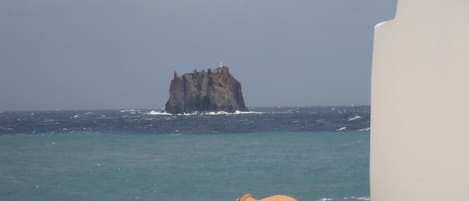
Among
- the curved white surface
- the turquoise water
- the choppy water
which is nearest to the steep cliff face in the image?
the choppy water

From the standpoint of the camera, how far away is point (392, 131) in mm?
3131

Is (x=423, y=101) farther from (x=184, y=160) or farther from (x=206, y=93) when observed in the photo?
(x=206, y=93)

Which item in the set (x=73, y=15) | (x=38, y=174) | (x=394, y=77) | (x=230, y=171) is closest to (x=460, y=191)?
(x=394, y=77)

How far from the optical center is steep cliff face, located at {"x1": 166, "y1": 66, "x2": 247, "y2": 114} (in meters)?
23.3

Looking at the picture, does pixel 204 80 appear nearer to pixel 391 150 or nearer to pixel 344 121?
pixel 344 121

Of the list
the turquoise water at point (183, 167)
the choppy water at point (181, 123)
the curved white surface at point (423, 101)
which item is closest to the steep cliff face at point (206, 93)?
the choppy water at point (181, 123)

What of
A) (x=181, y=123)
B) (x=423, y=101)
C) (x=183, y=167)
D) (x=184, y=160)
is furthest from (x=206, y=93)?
(x=423, y=101)

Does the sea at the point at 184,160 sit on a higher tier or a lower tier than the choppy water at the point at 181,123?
lower

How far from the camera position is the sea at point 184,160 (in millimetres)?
12945

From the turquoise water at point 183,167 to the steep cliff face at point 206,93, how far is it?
134 inches

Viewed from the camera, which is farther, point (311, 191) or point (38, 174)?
point (38, 174)

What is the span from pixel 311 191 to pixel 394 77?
9.40 metres

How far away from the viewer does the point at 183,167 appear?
50.3 feet

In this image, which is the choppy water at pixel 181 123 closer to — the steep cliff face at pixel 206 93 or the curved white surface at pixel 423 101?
the steep cliff face at pixel 206 93
